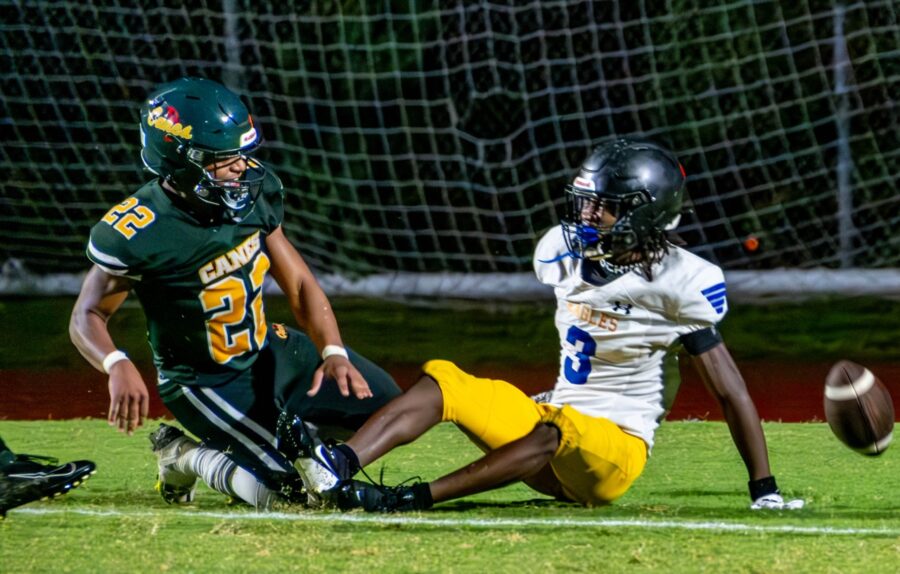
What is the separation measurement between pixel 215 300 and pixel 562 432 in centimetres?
110

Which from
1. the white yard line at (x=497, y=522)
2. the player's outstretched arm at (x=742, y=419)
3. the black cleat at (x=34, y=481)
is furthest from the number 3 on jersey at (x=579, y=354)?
the black cleat at (x=34, y=481)

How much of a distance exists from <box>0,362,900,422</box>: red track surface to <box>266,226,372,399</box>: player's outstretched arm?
202cm

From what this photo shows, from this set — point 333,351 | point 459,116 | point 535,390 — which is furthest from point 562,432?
point 459,116

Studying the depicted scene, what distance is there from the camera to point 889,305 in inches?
323

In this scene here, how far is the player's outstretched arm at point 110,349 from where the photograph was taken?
12.5 ft

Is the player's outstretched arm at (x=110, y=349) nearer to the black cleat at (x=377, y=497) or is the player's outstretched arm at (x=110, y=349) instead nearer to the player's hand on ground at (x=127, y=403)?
the player's hand on ground at (x=127, y=403)

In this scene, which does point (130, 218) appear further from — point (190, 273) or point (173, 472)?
point (173, 472)

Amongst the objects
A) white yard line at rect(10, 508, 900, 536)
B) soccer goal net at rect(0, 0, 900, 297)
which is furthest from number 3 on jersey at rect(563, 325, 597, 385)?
soccer goal net at rect(0, 0, 900, 297)

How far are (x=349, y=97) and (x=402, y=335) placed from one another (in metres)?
1.47

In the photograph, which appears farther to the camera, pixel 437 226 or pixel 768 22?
pixel 437 226

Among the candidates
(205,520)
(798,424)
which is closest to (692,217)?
(798,424)

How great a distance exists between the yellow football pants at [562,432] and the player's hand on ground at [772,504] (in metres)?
0.32

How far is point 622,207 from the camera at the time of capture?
4.07 m

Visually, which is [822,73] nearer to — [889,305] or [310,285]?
[889,305]
